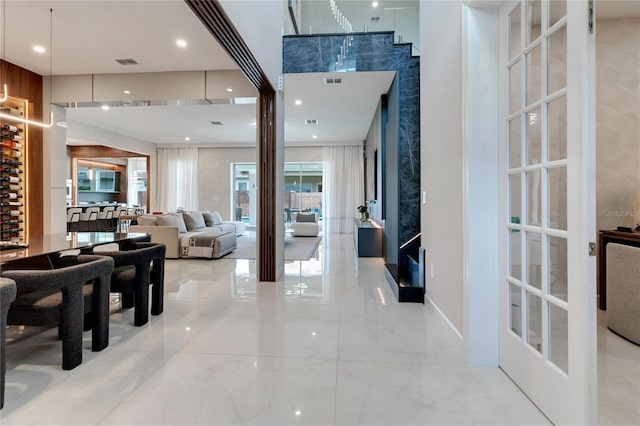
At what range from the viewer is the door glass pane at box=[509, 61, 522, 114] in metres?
1.75

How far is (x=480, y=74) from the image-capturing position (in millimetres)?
1950

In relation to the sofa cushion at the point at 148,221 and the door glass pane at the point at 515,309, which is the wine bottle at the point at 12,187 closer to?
the sofa cushion at the point at 148,221

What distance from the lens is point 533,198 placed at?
64.2 inches

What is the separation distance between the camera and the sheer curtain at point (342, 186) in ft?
32.6

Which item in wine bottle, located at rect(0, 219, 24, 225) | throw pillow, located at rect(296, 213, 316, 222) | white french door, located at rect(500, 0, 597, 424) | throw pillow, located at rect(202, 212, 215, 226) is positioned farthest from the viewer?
throw pillow, located at rect(296, 213, 316, 222)

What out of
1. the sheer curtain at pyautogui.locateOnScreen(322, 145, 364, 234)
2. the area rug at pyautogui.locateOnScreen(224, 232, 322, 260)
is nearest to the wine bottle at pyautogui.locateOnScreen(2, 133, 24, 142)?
the area rug at pyautogui.locateOnScreen(224, 232, 322, 260)

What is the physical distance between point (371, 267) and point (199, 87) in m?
3.83

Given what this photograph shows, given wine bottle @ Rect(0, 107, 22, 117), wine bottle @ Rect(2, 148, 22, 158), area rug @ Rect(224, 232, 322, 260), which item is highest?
wine bottle @ Rect(0, 107, 22, 117)

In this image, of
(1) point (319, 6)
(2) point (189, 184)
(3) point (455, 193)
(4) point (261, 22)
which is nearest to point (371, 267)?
(3) point (455, 193)

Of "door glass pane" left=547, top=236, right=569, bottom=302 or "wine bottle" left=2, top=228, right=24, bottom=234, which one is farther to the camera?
"wine bottle" left=2, top=228, right=24, bottom=234

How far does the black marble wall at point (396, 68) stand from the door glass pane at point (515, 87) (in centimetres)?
214

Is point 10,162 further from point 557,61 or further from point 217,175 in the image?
point 217,175

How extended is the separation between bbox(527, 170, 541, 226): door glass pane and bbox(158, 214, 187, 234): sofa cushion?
5719 millimetres

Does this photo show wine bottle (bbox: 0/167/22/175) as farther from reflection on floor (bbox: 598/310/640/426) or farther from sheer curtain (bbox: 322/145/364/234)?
sheer curtain (bbox: 322/145/364/234)
